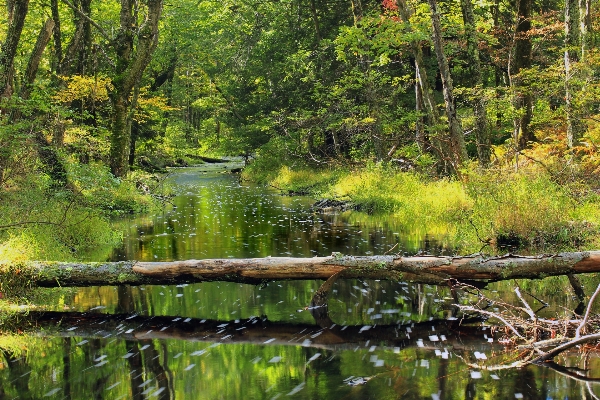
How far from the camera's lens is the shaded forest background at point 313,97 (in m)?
11.0

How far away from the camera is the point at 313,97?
27.6 meters

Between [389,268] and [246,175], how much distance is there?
30.0m

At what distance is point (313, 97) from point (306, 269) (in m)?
21.0

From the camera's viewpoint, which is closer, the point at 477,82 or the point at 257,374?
the point at 257,374

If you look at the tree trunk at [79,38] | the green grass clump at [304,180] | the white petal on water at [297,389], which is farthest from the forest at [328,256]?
the green grass clump at [304,180]

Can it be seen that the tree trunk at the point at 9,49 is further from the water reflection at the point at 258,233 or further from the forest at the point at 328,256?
the water reflection at the point at 258,233

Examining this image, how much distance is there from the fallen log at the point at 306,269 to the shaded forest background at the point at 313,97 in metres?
1.01

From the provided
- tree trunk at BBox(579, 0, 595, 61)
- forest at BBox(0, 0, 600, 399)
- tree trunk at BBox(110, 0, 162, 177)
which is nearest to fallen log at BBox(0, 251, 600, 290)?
forest at BBox(0, 0, 600, 399)

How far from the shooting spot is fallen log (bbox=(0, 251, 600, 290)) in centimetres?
711

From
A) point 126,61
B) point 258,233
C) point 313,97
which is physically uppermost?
point 126,61

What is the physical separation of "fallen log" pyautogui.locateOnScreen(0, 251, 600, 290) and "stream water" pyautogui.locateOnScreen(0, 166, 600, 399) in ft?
1.65

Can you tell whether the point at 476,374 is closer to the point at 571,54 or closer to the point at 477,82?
the point at 477,82

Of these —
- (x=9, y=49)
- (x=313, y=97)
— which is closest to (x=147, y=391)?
(x=9, y=49)

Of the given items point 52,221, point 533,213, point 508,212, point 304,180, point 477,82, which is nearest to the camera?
point 533,213
